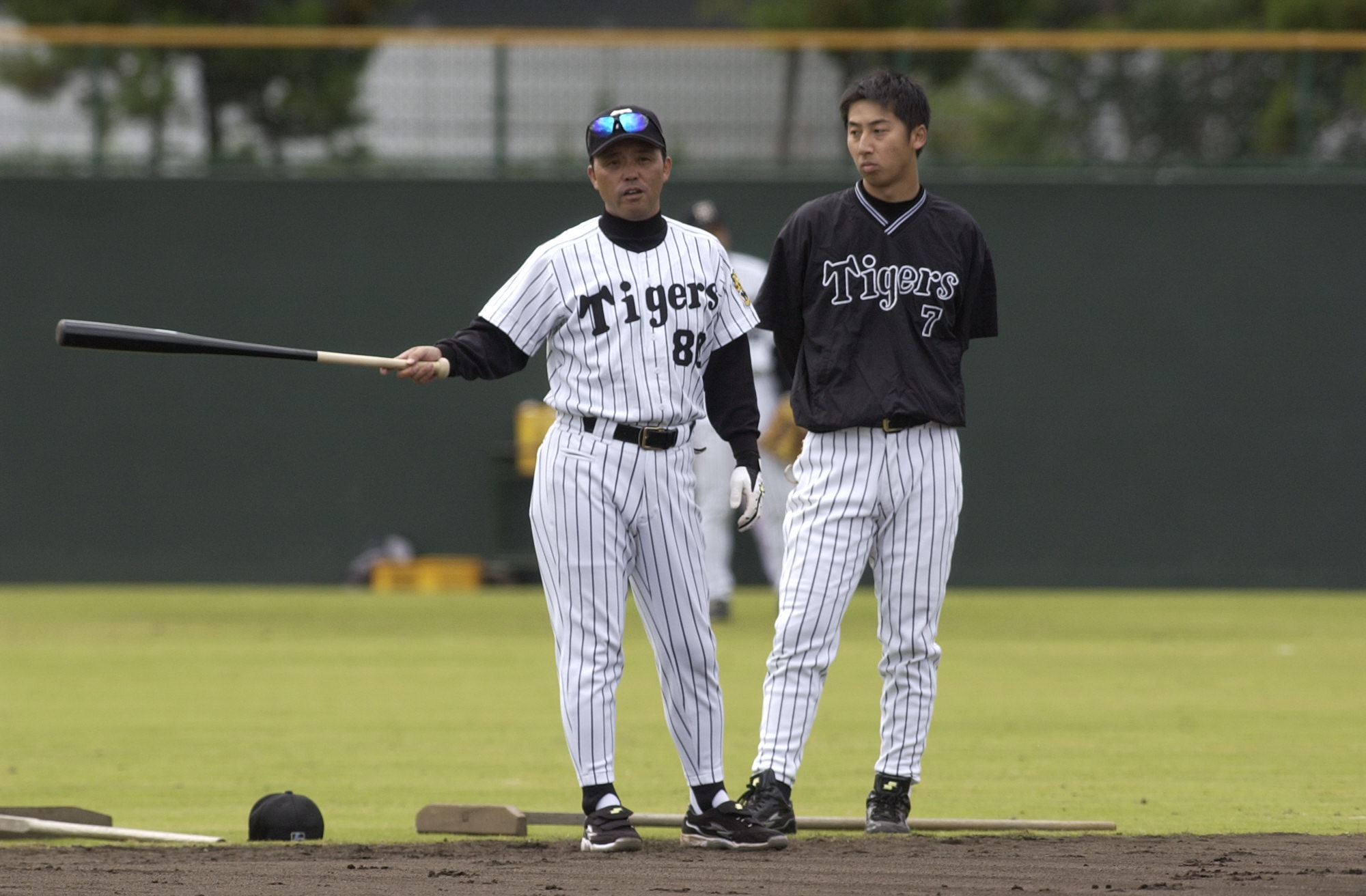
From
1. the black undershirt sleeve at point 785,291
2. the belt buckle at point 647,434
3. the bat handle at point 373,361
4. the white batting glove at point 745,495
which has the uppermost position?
the black undershirt sleeve at point 785,291

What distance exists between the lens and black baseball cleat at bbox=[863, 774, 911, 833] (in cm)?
510

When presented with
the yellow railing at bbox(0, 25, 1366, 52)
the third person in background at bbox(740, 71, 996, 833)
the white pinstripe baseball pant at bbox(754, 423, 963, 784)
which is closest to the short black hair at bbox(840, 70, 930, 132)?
the third person in background at bbox(740, 71, 996, 833)

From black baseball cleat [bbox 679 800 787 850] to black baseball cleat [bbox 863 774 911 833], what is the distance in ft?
1.20

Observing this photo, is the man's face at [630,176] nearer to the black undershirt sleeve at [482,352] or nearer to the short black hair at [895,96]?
the black undershirt sleeve at [482,352]

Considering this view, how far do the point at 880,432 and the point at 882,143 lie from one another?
2.70 ft

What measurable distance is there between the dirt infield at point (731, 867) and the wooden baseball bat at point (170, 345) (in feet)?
4.22

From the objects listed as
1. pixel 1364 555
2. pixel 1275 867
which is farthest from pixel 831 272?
pixel 1364 555

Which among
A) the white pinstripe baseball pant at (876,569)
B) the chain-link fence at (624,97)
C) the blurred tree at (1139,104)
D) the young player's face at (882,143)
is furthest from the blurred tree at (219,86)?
the white pinstripe baseball pant at (876,569)

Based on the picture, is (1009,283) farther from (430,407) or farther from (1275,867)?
(1275,867)

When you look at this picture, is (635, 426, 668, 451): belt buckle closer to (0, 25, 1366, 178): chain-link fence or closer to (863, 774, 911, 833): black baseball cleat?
(863, 774, 911, 833): black baseball cleat

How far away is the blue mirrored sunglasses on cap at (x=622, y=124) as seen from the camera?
16.1ft

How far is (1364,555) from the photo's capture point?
13977 mm

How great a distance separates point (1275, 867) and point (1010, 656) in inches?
211

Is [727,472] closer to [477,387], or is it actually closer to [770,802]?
[477,387]
